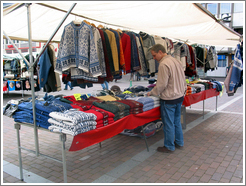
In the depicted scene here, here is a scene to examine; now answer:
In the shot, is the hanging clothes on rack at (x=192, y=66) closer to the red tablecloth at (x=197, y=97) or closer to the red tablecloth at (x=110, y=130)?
the red tablecloth at (x=197, y=97)

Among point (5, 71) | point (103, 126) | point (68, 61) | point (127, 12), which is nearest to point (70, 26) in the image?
point (68, 61)

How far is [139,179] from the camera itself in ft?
10.1

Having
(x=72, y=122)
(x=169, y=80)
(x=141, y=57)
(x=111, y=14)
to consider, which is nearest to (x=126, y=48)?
(x=141, y=57)

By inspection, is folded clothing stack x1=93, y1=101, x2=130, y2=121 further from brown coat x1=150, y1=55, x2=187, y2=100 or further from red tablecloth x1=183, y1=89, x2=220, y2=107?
red tablecloth x1=183, y1=89, x2=220, y2=107

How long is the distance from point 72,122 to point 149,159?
6.33 ft

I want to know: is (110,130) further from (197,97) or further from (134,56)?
(197,97)

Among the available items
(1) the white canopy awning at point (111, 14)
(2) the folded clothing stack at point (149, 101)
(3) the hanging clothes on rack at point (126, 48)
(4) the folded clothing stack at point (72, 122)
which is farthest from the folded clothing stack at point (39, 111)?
(3) the hanging clothes on rack at point (126, 48)

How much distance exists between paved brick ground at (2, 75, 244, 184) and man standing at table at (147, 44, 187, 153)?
44cm

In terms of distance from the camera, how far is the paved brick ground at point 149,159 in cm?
315

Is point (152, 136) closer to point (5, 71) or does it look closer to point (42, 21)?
point (42, 21)

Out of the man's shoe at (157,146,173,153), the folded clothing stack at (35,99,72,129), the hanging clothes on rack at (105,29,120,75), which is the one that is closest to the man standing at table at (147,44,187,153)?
the man's shoe at (157,146,173,153)

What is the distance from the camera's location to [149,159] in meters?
3.76

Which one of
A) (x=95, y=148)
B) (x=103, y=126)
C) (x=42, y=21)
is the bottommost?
(x=95, y=148)

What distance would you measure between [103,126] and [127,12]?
2.21m
